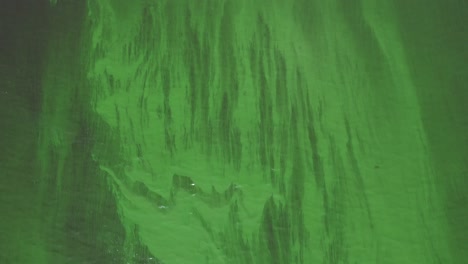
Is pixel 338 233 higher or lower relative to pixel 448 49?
lower

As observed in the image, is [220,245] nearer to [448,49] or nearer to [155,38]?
[155,38]

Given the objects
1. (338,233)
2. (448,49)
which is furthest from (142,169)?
(448,49)

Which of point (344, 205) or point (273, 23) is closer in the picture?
point (344, 205)

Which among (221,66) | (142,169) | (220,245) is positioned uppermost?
(221,66)

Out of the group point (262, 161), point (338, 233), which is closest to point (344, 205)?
point (338, 233)

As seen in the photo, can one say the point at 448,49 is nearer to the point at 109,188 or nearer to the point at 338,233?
the point at 338,233

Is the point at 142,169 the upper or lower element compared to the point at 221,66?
lower
